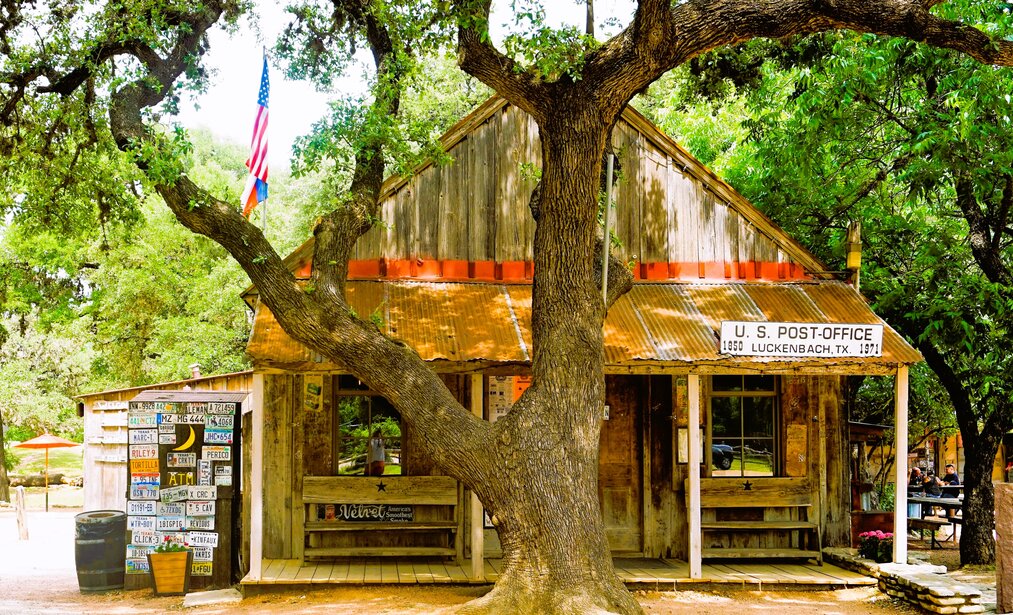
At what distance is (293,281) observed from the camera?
9227mm

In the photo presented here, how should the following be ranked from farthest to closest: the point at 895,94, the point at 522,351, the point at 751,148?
the point at 751,148 < the point at 895,94 < the point at 522,351

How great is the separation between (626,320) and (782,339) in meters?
1.81

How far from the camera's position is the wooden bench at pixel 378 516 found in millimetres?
11758

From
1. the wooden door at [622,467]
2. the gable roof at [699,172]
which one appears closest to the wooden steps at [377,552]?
the wooden door at [622,467]

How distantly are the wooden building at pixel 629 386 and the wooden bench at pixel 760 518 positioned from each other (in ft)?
0.08

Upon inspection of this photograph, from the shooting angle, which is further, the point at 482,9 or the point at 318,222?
the point at 318,222

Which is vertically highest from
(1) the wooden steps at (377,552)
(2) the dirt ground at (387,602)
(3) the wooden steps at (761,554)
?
(1) the wooden steps at (377,552)

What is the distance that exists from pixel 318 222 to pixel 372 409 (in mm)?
3025

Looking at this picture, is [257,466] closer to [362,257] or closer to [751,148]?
[362,257]

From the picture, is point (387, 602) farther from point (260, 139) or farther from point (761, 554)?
point (260, 139)

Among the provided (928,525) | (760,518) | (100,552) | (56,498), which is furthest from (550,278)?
(56,498)

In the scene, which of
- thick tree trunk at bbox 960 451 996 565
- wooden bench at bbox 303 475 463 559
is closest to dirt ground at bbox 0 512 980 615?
wooden bench at bbox 303 475 463 559

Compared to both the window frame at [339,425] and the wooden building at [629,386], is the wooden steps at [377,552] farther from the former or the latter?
the window frame at [339,425]

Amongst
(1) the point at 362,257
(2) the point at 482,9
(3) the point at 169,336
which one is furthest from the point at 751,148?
(3) the point at 169,336
